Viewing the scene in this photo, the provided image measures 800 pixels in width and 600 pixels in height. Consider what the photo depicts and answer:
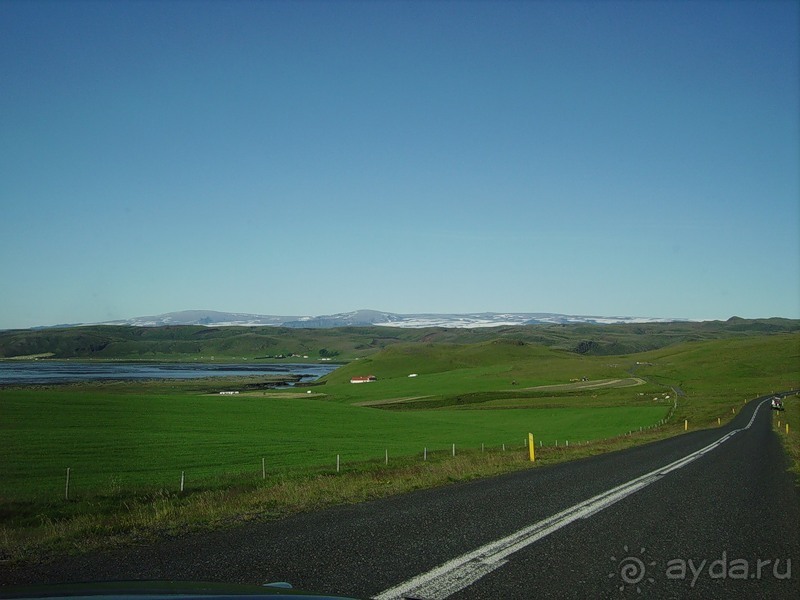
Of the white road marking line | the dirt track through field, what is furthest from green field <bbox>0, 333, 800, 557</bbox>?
the white road marking line

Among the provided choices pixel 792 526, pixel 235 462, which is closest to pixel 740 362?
pixel 235 462

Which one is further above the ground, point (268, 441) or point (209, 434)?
point (209, 434)

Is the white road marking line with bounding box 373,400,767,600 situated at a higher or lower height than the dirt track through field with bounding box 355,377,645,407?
higher

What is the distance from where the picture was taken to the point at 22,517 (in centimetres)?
1820

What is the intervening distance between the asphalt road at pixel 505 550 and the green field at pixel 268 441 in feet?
5.07

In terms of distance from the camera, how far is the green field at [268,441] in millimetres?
14023

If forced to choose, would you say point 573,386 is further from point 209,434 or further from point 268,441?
point 209,434

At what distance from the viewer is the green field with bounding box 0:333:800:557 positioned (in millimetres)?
14023

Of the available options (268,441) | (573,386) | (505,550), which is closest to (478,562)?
(505,550)

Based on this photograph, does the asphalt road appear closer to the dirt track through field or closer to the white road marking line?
the white road marking line

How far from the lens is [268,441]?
1617 inches

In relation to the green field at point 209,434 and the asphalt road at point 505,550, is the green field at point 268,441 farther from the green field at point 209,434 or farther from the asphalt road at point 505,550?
the asphalt road at point 505,550

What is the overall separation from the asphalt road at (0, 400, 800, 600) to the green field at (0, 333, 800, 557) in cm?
154

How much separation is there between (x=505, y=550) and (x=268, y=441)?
34951mm
